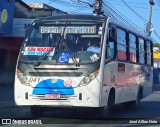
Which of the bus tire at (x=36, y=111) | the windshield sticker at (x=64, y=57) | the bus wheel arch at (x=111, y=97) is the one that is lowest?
the bus tire at (x=36, y=111)

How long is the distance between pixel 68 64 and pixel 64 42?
0.71 meters

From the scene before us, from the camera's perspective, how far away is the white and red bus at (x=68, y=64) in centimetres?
1031

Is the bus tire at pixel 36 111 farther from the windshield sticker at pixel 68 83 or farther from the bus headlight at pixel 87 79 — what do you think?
the bus headlight at pixel 87 79

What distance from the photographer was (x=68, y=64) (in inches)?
410

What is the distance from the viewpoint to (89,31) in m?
10.9

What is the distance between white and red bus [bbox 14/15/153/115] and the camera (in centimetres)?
1031

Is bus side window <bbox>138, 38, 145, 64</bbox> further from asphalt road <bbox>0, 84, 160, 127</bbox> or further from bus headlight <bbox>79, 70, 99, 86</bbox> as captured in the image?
bus headlight <bbox>79, 70, 99, 86</bbox>

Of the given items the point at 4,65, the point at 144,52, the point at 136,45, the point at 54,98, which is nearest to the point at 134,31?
the point at 136,45

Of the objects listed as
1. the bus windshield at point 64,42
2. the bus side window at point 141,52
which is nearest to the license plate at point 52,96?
the bus windshield at point 64,42

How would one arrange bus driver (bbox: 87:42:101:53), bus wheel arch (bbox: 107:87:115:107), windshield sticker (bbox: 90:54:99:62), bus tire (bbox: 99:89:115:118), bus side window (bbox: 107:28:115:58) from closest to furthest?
windshield sticker (bbox: 90:54:99:62) → bus driver (bbox: 87:42:101:53) → bus tire (bbox: 99:89:115:118) → bus side window (bbox: 107:28:115:58) → bus wheel arch (bbox: 107:87:115:107)

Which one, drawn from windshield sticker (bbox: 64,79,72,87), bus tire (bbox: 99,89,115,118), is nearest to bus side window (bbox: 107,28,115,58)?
bus tire (bbox: 99,89,115,118)

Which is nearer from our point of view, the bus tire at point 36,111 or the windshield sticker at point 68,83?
the windshield sticker at point 68,83

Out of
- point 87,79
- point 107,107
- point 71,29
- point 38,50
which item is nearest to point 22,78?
point 38,50

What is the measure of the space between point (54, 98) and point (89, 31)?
202 cm
